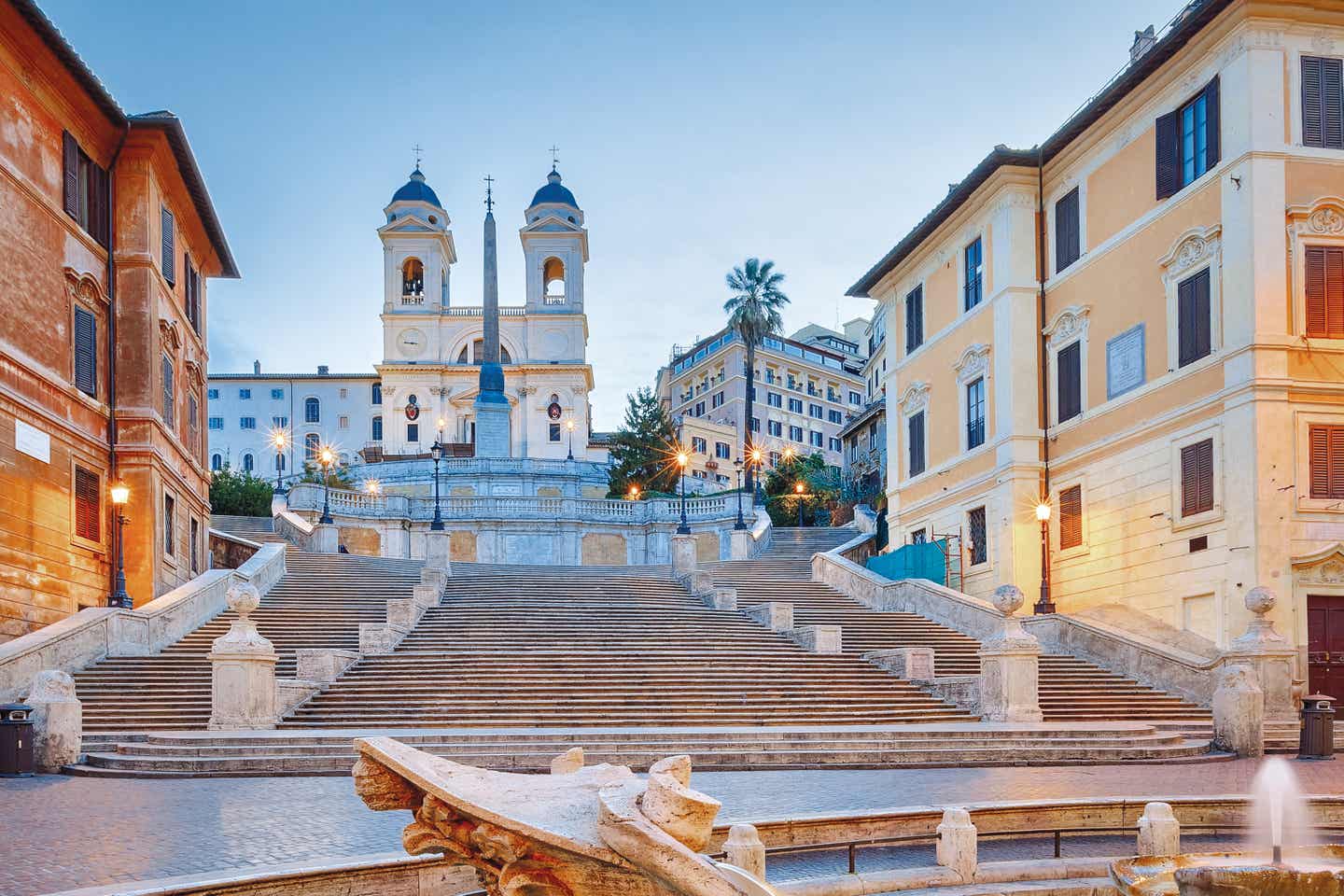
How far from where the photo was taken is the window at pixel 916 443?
35.8 m

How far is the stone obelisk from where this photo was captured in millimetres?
66688

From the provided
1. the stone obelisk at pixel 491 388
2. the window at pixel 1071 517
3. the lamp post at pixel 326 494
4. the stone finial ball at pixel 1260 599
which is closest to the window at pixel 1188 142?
the window at pixel 1071 517

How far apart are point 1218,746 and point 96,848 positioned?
1452cm

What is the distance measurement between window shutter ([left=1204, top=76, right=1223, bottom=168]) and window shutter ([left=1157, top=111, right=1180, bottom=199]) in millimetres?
942

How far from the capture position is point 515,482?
61844 millimetres

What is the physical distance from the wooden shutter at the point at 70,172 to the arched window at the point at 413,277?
6906 centimetres

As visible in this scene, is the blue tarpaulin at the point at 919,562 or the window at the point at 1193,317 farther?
the blue tarpaulin at the point at 919,562

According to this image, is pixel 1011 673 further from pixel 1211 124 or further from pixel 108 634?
Result: pixel 108 634

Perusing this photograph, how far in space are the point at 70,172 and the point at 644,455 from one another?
39.7m

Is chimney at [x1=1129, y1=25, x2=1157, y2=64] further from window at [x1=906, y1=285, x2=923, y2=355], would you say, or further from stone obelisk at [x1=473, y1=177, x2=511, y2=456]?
stone obelisk at [x1=473, y1=177, x2=511, y2=456]

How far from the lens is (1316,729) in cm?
1636

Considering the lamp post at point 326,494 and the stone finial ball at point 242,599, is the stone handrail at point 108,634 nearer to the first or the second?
the stone finial ball at point 242,599

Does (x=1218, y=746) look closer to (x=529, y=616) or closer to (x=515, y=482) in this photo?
(x=529, y=616)

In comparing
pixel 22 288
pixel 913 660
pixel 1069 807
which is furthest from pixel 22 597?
pixel 1069 807
